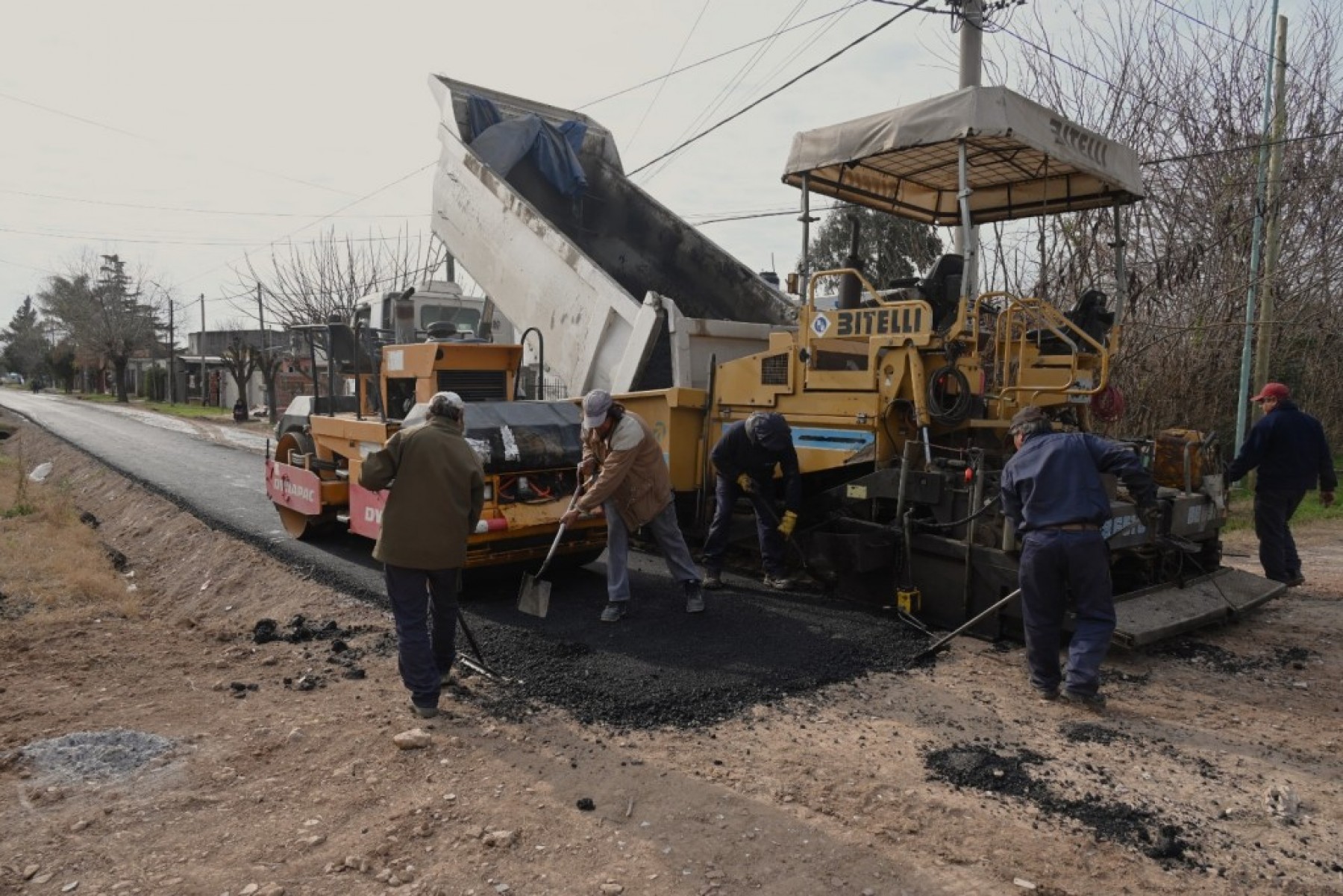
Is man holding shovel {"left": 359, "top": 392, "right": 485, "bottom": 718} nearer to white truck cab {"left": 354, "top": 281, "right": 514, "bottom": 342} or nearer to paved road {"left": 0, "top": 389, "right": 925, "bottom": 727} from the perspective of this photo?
paved road {"left": 0, "top": 389, "right": 925, "bottom": 727}

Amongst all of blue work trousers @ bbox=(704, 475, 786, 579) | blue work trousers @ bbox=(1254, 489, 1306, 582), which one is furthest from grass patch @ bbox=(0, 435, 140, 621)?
blue work trousers @ bbox=(1254, 489, 1306, 582)

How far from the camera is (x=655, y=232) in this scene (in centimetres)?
888

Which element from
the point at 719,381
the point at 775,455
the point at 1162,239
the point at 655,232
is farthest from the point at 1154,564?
the point at 1162,239

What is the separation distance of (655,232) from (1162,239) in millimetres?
7686

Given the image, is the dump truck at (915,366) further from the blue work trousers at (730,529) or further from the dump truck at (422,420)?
the dump truck at (422,420)

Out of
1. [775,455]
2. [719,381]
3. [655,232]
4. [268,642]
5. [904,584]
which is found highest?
[655,232]

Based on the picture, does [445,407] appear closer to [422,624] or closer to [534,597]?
[422,624]

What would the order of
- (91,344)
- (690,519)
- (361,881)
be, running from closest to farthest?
(361,881) → (690,519) → (91,344)

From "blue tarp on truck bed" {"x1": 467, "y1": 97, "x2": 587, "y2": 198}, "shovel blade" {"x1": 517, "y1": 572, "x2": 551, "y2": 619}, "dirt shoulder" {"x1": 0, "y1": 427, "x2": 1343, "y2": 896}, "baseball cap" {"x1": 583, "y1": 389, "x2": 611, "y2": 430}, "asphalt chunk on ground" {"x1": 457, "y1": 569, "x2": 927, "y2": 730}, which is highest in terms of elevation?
"blue tarp on truck bed" {"x1": 467, "y1": 97, "x2": 587, "y2": 198}

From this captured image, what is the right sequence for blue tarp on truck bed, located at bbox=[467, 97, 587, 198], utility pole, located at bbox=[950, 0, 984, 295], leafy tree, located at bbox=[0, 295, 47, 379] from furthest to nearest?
leafy tree, located at bbox=[0, 295, 47, 379] < utility pole, located at bbox=[950, 0, 984, 295] < blue tarp on truck bed, located at bbox=[467, 97, 587, 198]

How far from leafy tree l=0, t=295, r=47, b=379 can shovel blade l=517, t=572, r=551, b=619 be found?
71714 mm

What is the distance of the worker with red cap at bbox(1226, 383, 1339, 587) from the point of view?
6262 mm

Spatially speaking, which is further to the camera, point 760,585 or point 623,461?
point 760,585

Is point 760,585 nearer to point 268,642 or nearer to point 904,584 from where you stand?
point 904,584
